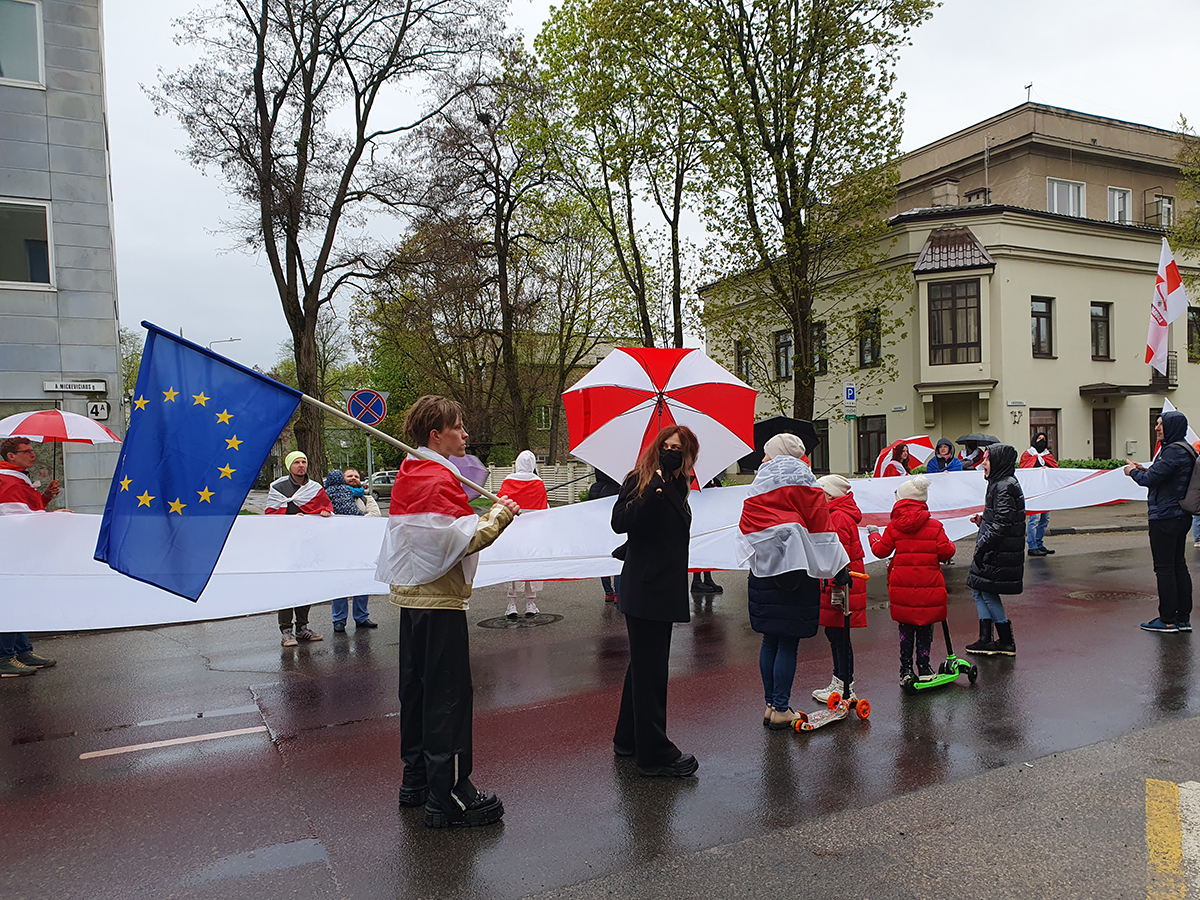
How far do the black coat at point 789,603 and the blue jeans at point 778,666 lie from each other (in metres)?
0.10

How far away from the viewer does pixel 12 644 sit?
7.97m

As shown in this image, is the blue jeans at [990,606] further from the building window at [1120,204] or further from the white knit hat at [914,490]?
the building window at [1120,204]

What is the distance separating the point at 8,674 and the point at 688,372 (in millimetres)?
6926

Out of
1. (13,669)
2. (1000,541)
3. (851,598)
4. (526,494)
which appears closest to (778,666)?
(851,598)

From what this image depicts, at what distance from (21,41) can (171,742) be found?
15.4 m

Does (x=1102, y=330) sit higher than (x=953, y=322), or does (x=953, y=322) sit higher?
(x=953, y=322)

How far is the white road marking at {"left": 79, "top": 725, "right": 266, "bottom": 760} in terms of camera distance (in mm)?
5590

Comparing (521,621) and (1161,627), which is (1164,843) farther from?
(521,621)

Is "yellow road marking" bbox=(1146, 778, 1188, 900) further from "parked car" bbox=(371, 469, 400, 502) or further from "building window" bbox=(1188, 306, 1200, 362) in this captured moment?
"parked car" bbox=(371, 469, 400, 502)

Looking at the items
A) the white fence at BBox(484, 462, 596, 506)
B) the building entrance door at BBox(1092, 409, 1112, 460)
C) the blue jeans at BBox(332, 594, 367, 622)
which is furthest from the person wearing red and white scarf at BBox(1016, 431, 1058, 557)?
the white fence at BBox(484, 462, 596, 506)

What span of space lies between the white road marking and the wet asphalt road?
0.06 metres

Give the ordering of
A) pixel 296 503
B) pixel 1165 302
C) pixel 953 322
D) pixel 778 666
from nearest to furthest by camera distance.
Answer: pixel 778 666, pixel 296 503, pixel 1165 302, pixel 953 322

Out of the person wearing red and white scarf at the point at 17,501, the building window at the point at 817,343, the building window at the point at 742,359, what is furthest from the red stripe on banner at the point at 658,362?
the building window at the point at 742,359

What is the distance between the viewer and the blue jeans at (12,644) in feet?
26.0
